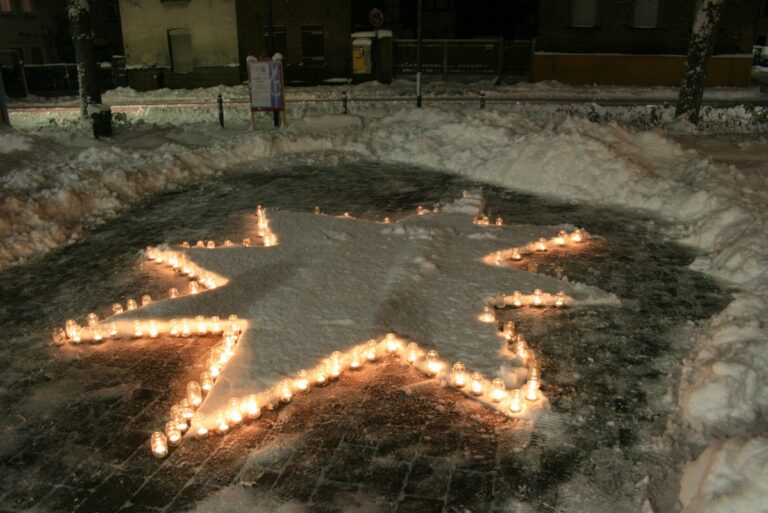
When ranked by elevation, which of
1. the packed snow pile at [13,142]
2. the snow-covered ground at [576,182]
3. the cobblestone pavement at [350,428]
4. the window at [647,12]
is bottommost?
the cobblestone pavement at [350,428]

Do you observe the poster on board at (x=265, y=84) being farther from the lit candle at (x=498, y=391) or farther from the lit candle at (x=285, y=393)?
the lit candle at (x=498, y=391)

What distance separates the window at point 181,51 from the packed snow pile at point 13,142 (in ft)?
57.0

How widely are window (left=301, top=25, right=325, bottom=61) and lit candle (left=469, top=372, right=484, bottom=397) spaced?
26770 millimetres

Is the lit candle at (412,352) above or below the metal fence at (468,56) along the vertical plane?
below

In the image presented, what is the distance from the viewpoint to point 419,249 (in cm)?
849

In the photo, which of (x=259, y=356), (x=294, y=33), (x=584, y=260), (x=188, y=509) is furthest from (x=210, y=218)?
(x=294, y=33)

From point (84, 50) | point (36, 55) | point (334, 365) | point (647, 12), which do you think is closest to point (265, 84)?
point (84, 50)

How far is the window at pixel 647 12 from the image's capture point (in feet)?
89.8

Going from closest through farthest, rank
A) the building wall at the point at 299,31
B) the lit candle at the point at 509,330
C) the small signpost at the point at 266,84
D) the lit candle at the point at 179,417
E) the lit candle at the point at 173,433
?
the lit candle at the point at 173,433
the lit candle at the point at 179,417
the lit candle at the point at 509,330
the small signpost at the point at 266,84
the building wall at the point at 299,31

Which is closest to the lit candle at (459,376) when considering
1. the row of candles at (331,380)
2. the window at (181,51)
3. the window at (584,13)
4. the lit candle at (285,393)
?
the row of candles at (331,380)

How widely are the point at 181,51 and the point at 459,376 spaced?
2891 centimetres

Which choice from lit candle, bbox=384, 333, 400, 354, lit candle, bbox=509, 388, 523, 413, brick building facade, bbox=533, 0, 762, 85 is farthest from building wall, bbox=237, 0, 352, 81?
lit candle, bbox=509, 388, 523, 413

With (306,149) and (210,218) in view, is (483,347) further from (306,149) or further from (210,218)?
(306,149)

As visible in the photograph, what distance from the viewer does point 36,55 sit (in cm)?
4250
